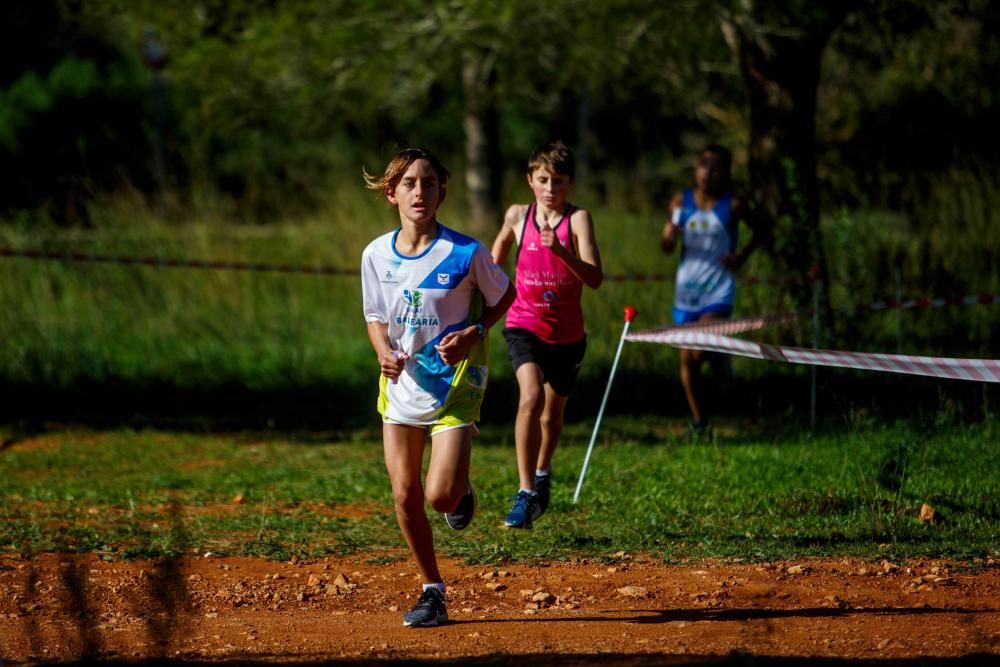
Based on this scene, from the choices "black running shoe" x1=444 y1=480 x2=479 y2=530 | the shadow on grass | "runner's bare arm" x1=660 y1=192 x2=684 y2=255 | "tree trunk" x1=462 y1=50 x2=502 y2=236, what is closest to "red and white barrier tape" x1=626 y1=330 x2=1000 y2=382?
"black running shoe" x1=444 y1=480 x2=479 y2=530

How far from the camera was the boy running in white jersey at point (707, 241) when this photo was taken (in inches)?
394

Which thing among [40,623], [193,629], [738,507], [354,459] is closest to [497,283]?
[193,629]

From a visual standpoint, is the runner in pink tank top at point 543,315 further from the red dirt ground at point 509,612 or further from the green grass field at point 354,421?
the red dirt ground at point 509,612

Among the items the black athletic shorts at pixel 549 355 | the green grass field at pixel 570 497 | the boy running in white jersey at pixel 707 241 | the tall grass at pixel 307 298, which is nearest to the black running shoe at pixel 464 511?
the green grass field at pixel 570 497

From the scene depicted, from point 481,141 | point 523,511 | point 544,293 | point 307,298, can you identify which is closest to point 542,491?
point 523,511

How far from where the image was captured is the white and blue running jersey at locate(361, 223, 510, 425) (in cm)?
560

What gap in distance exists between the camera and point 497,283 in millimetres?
5699

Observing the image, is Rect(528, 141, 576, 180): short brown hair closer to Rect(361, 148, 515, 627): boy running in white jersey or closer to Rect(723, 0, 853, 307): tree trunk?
Rect(361, 148, 515, 627): boy running in white jersey

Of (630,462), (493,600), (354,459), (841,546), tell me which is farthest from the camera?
(354,459)

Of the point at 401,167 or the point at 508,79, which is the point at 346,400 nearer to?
the point at 508,79

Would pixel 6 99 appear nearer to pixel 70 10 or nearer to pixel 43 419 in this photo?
pixel 70 10

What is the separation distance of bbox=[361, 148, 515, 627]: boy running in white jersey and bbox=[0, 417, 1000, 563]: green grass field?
1.46 meters

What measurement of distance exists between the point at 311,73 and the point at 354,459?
9267mm

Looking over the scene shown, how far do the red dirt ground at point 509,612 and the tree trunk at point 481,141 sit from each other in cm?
1126
